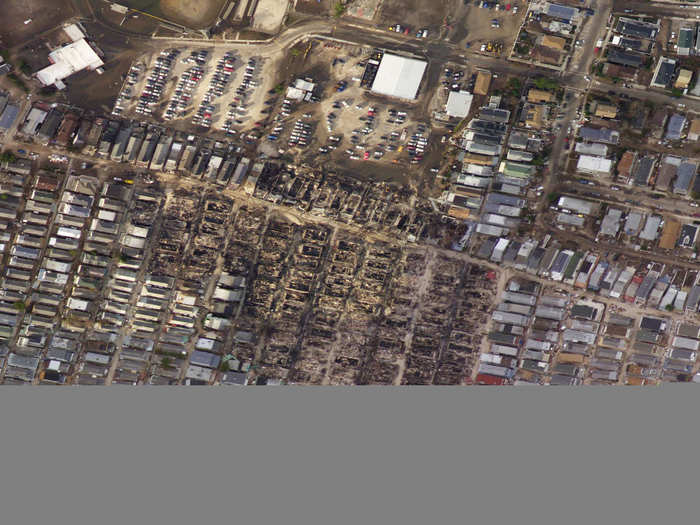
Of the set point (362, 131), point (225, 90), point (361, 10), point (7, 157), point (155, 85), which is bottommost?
point (7, 157)

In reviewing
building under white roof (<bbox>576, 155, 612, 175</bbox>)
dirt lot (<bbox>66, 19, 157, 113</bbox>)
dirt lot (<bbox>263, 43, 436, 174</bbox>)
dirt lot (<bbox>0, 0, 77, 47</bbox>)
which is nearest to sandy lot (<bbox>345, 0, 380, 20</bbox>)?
dirt lot (<bbox>263, 43, 436, 174</bbox>)

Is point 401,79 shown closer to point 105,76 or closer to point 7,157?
point 105,76

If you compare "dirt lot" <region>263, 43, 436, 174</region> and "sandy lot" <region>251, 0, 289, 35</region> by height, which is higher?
"sandy lot" <region>251, 0, 289, 35</region>

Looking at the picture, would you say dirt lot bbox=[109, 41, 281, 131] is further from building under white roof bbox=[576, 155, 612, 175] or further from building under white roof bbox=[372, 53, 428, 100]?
building under white roof bbox=[576, 155, 612, 175]

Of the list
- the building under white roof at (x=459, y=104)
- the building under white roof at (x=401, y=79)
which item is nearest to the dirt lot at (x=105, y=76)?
the building under white roof at (x=401, y=79)

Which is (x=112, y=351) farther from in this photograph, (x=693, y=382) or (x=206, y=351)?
(x=693, y=382)

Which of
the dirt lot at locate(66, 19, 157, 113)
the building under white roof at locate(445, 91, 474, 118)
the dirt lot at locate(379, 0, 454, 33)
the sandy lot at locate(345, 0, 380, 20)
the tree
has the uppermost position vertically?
the dirt lot at locate(379, 0, 454, 33)

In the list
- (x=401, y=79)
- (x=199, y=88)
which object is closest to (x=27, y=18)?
(x=199, y=88)
